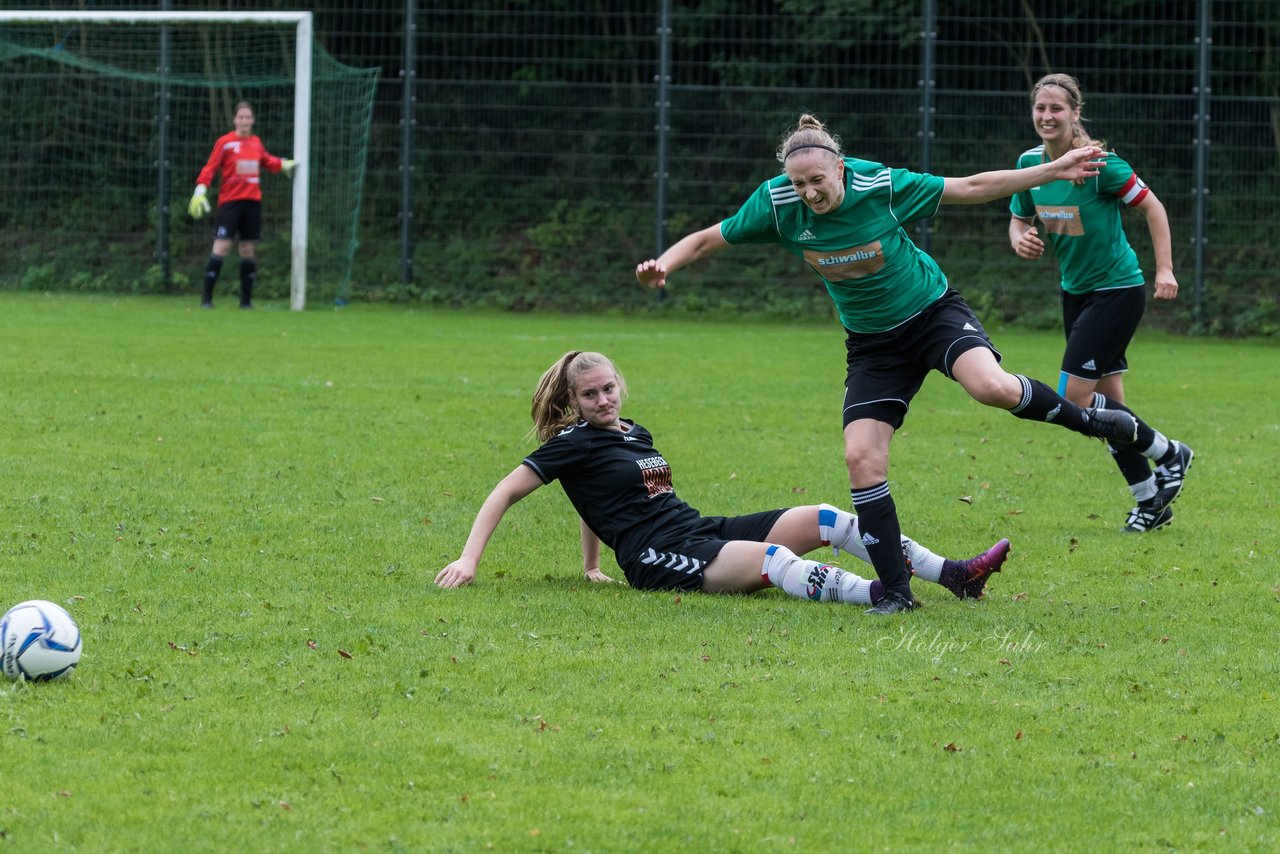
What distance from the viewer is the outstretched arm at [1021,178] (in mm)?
6082

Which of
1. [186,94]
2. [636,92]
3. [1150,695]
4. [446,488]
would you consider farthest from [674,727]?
[186,94]

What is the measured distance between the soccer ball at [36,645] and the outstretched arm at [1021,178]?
3.47m

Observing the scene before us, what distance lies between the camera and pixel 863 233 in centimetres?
619

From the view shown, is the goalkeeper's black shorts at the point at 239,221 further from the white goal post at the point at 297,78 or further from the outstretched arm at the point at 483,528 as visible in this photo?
the outstretched arm at the point at 483,528

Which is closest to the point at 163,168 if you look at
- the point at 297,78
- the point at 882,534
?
the point at 297,78

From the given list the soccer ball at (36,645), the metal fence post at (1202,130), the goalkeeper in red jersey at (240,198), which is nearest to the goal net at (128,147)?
the goalkeeper in red jersey at (240,198)

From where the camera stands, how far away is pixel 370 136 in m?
22.4

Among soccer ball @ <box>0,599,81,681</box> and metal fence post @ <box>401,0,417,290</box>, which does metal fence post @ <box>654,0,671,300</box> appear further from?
soccer ball @ <box>0,599,81,681</box>

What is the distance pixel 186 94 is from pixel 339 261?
3601 millimetres

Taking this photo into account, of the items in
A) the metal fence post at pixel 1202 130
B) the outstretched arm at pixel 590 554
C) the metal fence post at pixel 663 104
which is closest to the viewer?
the outstretched arm at pixel 590 554

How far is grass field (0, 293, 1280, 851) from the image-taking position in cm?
377

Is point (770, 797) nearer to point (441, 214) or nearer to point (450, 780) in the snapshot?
point (450, 780)

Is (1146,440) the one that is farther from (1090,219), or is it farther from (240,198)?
(240,198)

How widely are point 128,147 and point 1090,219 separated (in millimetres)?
18268
